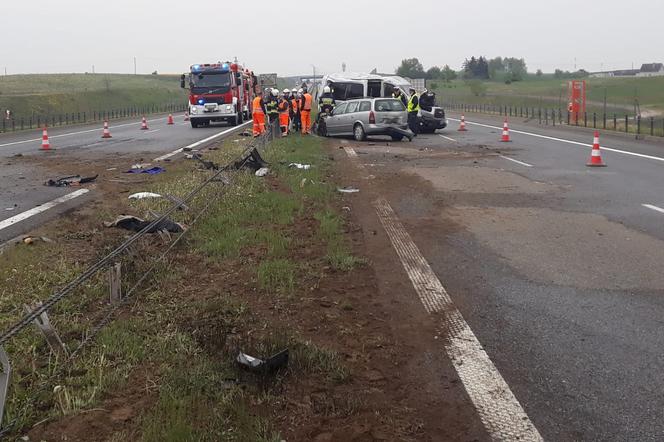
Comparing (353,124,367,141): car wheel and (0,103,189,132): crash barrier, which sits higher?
(0,103,189,132): crash barrier

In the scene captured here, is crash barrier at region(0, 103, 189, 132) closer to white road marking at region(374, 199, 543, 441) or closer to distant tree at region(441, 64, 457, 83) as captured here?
white road marking at region(374, 199, 543, 441)

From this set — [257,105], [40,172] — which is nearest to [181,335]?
[40,172]

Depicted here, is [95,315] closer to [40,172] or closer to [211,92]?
[40,172]

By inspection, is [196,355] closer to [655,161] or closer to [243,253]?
[243,253]

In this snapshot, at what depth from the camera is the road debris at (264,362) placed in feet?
13.7

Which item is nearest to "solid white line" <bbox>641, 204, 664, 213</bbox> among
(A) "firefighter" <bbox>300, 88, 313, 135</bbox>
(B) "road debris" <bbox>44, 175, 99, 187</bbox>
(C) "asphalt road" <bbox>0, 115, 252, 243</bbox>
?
(C) "asphalt road" <bbox>0, 115, 252, 243</bbox>

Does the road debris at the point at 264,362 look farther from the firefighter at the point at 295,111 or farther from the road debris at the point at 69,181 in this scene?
the firefighter at the point at 295,111

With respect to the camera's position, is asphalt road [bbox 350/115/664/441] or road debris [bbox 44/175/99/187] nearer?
asphalt road [bbox 350/115/664/441]

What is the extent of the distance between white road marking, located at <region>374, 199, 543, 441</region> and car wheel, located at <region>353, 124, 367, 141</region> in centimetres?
1697

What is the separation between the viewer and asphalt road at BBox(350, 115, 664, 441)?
3990mm

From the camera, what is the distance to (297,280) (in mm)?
6391

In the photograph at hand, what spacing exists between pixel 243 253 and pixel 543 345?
11.8 feet

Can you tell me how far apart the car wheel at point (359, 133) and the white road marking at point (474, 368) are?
17.0 m

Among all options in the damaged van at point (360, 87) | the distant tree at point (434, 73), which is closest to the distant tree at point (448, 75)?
the distant tree at point (434, 73)
